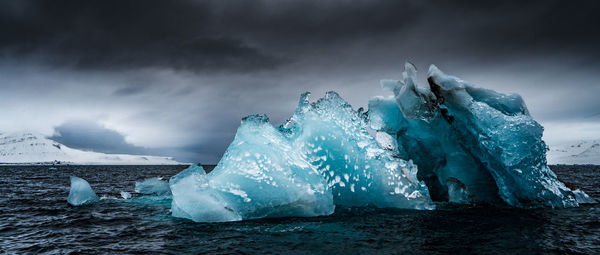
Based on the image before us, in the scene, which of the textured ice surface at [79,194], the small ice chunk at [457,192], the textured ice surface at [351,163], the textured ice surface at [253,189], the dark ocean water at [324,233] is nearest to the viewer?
the dark ocean water at [324,233]

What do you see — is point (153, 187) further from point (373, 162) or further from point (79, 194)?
point (373, 162)

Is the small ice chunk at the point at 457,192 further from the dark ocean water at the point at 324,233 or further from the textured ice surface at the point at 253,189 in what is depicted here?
the textured ice surface at the point at 253,189

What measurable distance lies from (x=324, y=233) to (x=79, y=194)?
1232 centimetres

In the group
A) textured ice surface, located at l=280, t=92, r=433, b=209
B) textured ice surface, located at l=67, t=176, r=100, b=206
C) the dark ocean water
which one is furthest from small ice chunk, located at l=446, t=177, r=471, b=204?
textured ice surface, located at l=67, t=176, r=100, b=206

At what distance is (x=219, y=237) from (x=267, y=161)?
325 centimetres

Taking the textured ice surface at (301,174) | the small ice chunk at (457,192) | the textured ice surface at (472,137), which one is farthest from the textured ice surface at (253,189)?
the small ice chunk at (457,192)

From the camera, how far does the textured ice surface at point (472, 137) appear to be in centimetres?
1269

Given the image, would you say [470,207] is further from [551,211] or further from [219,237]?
[219,237]

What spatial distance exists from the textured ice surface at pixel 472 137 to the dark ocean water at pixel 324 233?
1.21 meters

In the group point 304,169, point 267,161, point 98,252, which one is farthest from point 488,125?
point 98,252

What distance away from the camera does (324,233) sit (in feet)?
28.9

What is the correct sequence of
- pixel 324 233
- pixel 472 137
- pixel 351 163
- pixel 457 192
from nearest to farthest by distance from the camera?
1. pixel 324 233
2. pixel 351 163
3. pixel 472 137
4. pixel 457 192

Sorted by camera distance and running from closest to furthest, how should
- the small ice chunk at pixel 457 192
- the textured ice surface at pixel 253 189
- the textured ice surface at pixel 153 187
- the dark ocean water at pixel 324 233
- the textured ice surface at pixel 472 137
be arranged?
the dark ocean water at pixel 324 233 < the textured ice surface at pixel 253 189 < the textured ice surface at pixel 472 137 < the small ice chunk at pixel 457 192 < the textured ice surface at pixel 153 187

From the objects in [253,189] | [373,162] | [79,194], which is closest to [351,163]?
[373,162]
